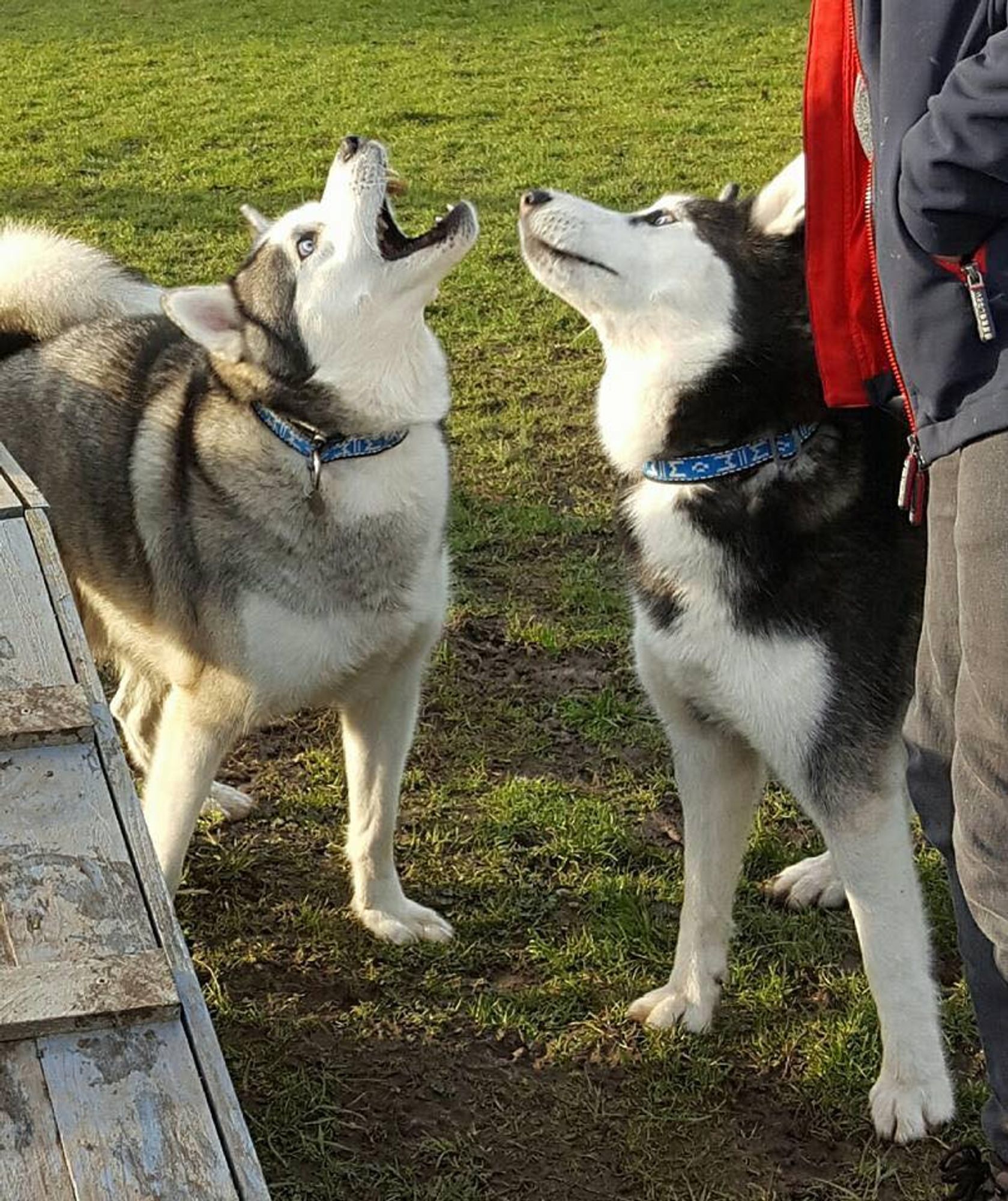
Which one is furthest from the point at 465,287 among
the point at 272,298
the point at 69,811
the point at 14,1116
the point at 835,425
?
the point at 14,1116

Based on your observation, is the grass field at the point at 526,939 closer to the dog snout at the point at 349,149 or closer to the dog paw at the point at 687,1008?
the dog paw at the point at 687,1008

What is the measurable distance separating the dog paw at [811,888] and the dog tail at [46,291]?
83.5 inches

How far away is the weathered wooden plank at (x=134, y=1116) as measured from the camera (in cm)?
156

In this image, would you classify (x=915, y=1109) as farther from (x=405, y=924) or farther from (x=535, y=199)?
(x=535, y=199)

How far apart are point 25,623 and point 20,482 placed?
0.64 meters

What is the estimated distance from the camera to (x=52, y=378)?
358 centimetres

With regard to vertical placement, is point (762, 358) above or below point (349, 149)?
below

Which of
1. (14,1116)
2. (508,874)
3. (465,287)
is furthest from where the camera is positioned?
(465,287)

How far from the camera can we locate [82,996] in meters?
1.75

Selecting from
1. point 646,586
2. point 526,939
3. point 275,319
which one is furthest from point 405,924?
point 275,319

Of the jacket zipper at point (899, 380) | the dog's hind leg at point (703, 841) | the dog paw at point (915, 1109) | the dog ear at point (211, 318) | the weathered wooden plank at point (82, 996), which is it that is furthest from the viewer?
the dog ear at point (211, 318)

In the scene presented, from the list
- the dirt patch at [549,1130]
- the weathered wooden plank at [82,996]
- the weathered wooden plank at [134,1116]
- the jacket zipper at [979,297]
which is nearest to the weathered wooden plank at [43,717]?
the weathered wooden plank at [82,996]

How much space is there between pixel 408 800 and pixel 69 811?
1798 millimetres

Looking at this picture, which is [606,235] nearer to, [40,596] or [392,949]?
[40,596]
